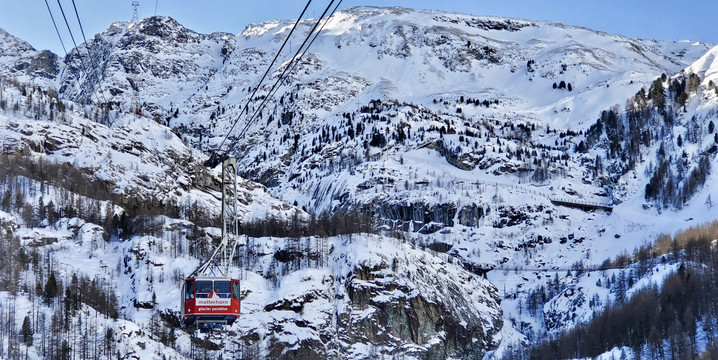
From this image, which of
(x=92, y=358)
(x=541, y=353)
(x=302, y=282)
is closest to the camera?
(x=92, y=358)

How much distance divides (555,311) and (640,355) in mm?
32352

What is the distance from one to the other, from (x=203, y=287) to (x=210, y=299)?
75cm

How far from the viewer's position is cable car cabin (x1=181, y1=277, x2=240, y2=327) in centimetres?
5203

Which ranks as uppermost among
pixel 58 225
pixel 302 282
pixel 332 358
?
pixel 58 225

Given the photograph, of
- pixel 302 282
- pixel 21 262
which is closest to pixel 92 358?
pixel 21 262

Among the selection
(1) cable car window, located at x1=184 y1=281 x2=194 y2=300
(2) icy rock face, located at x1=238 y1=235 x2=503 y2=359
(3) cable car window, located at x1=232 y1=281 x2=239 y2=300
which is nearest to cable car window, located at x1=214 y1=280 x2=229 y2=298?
(3) cable car window, located at x1=232 y1=281 x2=239 y2=300

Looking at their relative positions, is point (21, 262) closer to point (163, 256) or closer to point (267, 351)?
point (163, 256)

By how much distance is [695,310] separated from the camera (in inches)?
6998

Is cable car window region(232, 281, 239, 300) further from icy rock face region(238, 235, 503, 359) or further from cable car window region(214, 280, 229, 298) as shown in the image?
icy rock face region(238, 235, 503, 359)

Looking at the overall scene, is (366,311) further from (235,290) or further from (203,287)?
(203,287)

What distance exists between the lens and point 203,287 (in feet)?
171

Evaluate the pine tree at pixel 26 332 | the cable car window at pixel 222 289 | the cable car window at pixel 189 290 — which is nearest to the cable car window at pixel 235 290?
the cable car window at pixel 222 289

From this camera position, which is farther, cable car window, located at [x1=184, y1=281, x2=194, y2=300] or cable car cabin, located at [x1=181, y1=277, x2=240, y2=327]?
cable car window, located at [x1=184, y1=281, x2=194, y2=300]

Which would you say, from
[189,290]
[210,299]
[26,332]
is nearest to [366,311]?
[26,332]
